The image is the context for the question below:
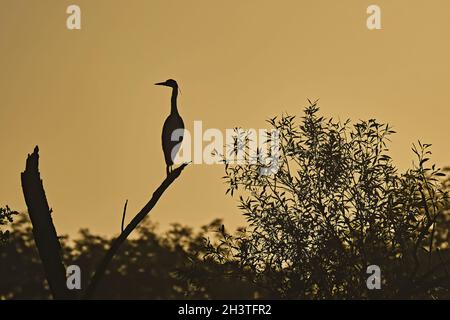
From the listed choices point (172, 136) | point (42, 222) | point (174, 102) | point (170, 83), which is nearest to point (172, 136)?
point (172, 136)

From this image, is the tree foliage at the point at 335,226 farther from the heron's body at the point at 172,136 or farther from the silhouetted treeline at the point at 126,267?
the silhouetted treeline at the point at 126,267

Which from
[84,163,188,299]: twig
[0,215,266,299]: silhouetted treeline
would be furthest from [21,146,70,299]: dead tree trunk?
[0,215,266,299]: silhouetted treeline

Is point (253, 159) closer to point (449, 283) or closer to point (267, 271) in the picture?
point (267, 271)

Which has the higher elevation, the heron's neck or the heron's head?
the heron's head

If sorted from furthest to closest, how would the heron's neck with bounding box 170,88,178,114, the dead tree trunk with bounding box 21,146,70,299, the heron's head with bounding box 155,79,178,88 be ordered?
the heron's head with bounding box 155,79,178,88, the heron's neck with bounding box 170,88,178,114, the dead tree trunk with bounding box 21,146,70,299

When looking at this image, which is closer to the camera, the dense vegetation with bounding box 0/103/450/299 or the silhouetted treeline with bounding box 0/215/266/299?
the dense vegetation with bounding box 0/103/450/299

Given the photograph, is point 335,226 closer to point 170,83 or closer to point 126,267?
point 170,83

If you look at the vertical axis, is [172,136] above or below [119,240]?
above

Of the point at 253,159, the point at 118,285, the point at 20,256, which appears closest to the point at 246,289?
the point at 118,285

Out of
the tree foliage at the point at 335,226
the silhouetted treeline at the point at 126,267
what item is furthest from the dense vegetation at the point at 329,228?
the silhouetted treeline at the point at 126,267

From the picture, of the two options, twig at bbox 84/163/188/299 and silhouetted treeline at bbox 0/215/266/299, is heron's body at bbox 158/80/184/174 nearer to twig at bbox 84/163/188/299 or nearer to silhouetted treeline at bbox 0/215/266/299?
twig at bbox 84/163/188/299

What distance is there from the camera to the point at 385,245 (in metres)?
24.0
